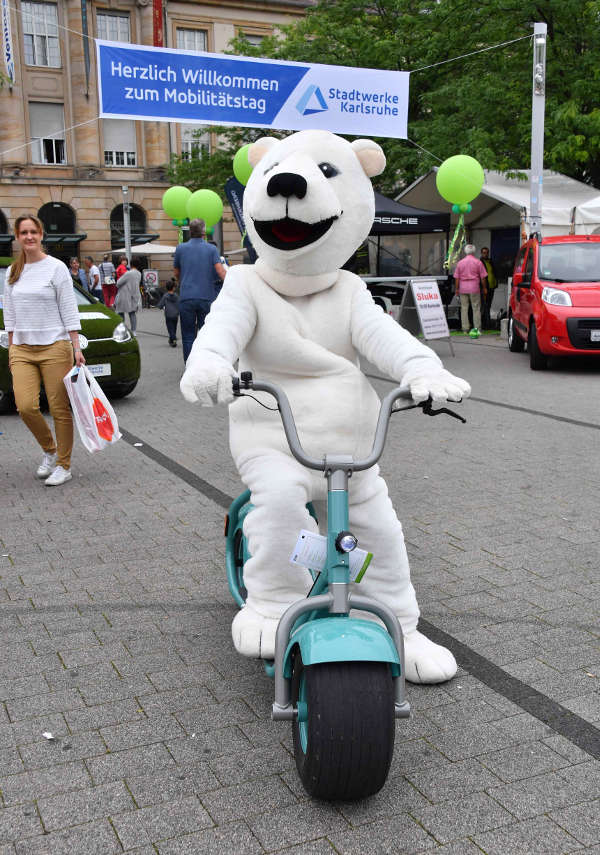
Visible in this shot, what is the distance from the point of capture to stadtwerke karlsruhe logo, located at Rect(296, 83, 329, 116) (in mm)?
13469

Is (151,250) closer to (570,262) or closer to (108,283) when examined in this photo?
(108,283)

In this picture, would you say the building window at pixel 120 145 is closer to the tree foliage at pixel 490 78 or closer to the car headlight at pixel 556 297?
the tree foliage at pixel 490 78

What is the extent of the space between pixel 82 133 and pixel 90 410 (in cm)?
3921

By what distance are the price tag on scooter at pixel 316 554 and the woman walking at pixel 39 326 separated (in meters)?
4.01

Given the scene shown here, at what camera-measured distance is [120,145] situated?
43375 millimetres

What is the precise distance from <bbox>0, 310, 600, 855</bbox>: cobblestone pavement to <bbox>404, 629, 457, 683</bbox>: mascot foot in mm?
52

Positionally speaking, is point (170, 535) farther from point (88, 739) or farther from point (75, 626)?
point (88, 739)

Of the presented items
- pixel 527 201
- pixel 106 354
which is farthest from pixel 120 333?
pixel 527 201

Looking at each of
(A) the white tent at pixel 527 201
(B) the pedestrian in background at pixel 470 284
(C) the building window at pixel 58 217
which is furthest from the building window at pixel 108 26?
(B) the pedestrian in background at pixel 470 284

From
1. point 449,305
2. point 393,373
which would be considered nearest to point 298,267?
point 393,373

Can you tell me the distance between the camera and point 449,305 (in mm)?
20156

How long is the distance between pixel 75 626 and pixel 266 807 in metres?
1.64

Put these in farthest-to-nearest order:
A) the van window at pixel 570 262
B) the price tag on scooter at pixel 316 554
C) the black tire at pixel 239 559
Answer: the van window at pixel 570 262 → the black tire at pixel 239 559 → the price tag on scooter at pixel 316 554

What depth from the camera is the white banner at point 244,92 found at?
12.3 meters
